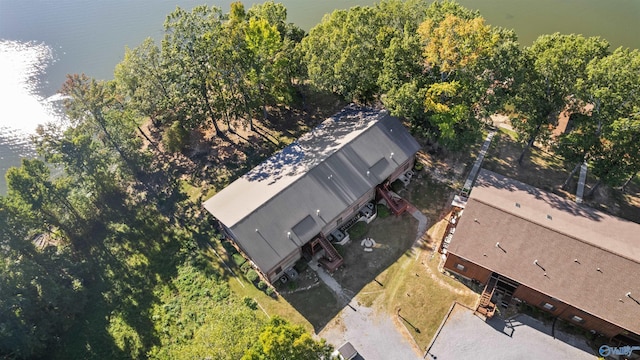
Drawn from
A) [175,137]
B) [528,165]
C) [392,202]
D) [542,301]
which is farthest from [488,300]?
[175,137]

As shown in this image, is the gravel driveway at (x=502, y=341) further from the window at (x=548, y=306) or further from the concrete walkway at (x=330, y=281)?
the concrete walkway at (x=330, y=281)

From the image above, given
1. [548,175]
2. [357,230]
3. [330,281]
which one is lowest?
[548,175]

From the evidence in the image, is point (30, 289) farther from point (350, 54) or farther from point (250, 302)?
point (350, 54)

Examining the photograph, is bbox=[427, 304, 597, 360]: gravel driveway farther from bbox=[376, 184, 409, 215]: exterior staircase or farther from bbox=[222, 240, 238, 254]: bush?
bbox=[222, 240, 238, 254]: bush

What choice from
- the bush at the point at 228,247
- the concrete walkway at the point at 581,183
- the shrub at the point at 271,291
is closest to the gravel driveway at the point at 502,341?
the shrub at the point at 271,291

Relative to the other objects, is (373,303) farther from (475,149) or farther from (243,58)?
(243,58)

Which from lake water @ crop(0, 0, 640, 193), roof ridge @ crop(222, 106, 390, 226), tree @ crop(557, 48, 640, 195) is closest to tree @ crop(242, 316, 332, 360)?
roof ridge @ crop(222, 106, 390, 226)
